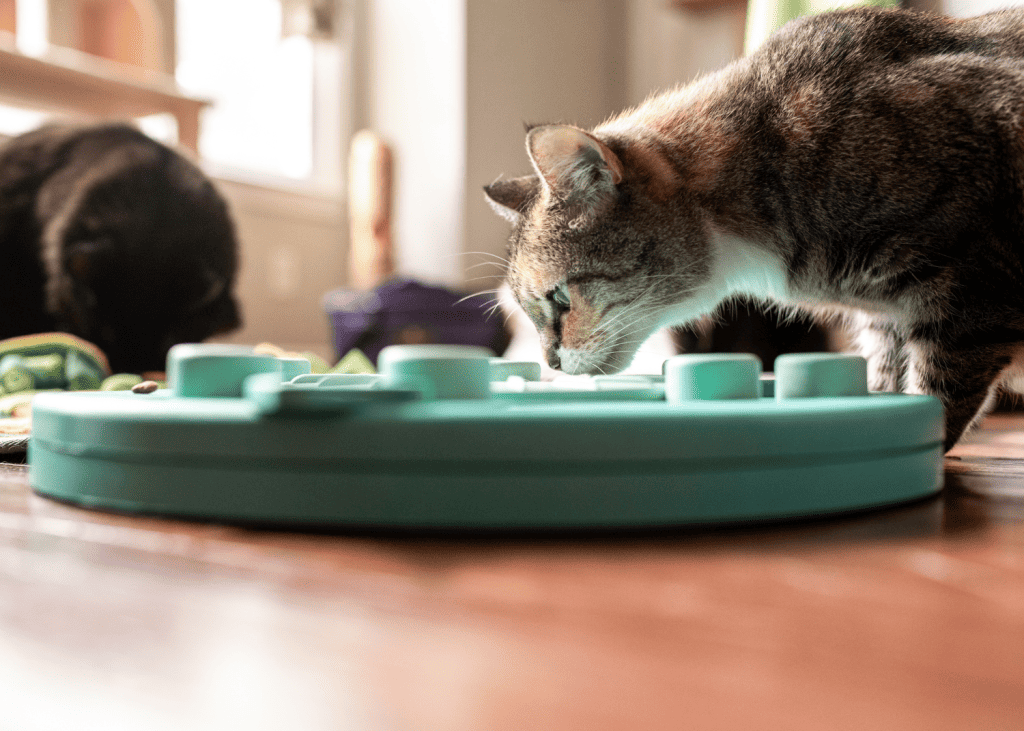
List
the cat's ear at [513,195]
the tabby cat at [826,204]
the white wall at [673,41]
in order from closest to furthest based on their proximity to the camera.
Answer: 1. the tabby cat at [826,204]
2. the cat's ear at [513,195]
3. the white wall at [673,41]

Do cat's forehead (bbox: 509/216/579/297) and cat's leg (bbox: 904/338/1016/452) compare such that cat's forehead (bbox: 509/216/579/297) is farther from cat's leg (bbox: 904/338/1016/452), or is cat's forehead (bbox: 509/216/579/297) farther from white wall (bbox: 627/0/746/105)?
white wall (bbox: 627/0/746/105)

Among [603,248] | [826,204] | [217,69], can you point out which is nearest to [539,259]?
[603,248]

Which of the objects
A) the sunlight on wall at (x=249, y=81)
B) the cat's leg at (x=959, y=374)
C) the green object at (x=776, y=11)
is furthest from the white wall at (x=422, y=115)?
the cat's leg at (x=959, y=374)

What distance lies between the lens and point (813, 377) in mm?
368

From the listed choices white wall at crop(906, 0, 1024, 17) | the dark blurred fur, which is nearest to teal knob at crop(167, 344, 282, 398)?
the dark blurred fur

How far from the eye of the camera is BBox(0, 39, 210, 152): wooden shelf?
77.4 inches

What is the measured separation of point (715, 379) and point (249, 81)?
123 inches

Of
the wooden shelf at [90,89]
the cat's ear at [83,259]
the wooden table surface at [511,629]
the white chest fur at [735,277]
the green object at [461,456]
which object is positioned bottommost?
the wooden table surface at [511,629]

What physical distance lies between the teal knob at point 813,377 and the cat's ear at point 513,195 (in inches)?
23.7

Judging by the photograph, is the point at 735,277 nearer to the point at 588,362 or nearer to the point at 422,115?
the point at 588,362

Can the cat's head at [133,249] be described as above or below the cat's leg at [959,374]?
above

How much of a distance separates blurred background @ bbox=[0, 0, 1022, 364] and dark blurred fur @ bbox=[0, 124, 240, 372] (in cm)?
108

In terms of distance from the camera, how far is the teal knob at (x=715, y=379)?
1.18 ft

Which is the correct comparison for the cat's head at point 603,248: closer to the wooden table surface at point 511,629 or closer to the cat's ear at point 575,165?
the cat's ear at point 575,165
